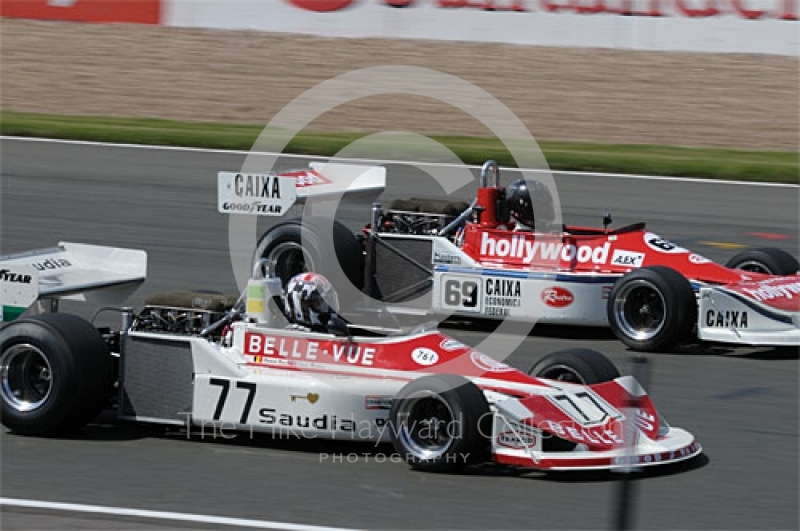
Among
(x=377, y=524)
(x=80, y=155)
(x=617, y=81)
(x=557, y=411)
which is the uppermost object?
(x=617, y=81)

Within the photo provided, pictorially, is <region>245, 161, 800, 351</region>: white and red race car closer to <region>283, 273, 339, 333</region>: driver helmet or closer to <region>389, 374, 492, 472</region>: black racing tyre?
<region>283, 273, 339, 333</region>: driver helmet

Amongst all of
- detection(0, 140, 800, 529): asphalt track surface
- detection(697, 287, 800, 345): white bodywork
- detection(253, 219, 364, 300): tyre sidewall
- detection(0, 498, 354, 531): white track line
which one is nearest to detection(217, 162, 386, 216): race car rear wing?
detection(253, 219, 364, 300): tyre sidewall

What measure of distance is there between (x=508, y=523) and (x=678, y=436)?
1535 mm

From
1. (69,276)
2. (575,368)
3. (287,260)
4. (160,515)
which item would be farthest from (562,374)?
(287,260)

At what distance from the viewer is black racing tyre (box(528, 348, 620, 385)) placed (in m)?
8.59

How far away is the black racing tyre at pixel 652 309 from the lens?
10844 mm

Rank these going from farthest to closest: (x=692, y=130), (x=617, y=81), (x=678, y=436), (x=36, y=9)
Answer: (x=36, y=9)
(x=617, y=81)
(x=692, y=130)
(x=678, y=436)

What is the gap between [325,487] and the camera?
7867 millimetres

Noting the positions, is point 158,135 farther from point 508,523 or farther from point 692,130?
point 508,523

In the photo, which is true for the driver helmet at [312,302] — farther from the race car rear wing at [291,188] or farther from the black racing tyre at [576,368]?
the race car rear wing at [291,188]

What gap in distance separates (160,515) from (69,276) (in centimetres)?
267

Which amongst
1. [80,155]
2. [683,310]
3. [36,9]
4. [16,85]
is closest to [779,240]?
[683,310]

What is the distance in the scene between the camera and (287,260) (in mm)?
12320

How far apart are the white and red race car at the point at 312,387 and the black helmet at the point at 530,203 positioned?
11.5 ft
